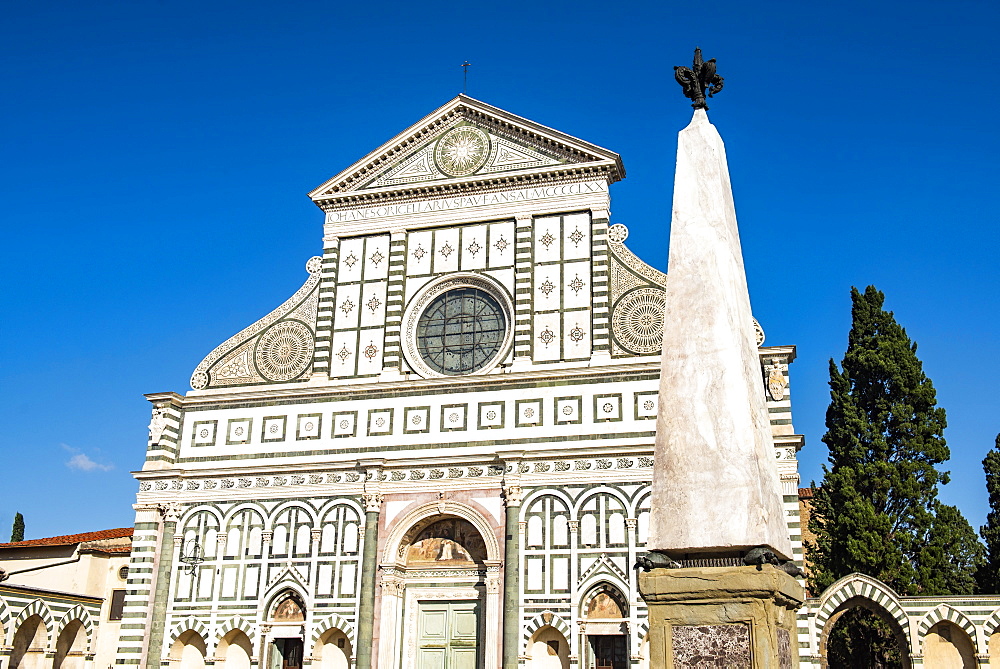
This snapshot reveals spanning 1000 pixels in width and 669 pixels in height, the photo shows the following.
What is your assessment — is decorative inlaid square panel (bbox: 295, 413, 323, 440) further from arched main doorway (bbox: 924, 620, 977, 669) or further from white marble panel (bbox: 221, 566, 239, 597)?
arched main doorway (bbox: 924, 620, 977, 669)

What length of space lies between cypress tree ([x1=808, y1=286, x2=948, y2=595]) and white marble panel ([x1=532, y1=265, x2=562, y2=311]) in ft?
26.8

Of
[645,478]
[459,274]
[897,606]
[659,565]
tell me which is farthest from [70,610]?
[659,565]

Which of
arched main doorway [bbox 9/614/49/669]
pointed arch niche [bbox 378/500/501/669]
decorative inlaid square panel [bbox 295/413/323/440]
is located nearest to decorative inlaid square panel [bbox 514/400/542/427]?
pointed arch niche [bbox 378/500/501/669]

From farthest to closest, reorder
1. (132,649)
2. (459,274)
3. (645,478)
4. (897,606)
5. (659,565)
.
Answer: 1. (459,274)
2. (132,649)
3. (645,478)
4. (897,606)
5. (659,565)

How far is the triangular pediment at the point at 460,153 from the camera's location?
77.4 ft

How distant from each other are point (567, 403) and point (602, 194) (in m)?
5.16

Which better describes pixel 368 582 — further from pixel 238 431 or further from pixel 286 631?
pixel 238 431

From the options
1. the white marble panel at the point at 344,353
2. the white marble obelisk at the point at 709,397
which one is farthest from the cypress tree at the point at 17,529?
the white marble obelisk at the point at 709,397

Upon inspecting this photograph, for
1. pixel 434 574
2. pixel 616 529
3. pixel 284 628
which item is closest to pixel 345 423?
pixel 434 574

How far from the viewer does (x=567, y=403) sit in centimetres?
2130

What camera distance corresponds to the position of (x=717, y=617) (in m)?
7.57

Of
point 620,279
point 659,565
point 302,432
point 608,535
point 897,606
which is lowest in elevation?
point 659,565

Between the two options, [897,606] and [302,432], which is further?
[302,432]

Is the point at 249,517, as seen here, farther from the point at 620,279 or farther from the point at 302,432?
the point at 620,279
